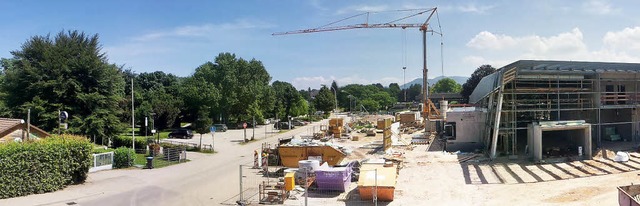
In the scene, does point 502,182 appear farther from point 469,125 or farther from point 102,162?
point 102,162

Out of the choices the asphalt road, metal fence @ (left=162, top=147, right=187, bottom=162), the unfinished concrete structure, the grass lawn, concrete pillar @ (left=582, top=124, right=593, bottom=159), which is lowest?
the asphalt road

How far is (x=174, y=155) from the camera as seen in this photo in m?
29.4

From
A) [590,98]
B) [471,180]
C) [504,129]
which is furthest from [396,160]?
[590,98]

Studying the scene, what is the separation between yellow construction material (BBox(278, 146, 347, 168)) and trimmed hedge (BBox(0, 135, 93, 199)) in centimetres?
1054

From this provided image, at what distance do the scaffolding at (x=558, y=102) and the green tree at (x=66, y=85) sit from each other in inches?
1183

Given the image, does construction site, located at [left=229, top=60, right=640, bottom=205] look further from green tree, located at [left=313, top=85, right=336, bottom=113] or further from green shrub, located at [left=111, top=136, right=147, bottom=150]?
green tree, located at [left=313, top=85, right=336, bottom=113]

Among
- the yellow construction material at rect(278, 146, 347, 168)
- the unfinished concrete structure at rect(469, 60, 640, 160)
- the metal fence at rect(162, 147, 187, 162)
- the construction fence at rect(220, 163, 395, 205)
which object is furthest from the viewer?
the metal fence at rect(162, 147, 187, 162)

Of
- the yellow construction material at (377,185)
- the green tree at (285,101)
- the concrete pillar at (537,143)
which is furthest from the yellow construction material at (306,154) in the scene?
the green tree at (285,101)

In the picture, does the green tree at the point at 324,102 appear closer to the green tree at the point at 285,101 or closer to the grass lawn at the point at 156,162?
the green tree at the point at 285,101

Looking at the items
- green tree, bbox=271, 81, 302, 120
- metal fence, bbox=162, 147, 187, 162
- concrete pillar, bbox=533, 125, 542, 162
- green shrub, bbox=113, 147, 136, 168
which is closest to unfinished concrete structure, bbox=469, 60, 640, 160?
concrete pillar, bbox=533, 125, 542, 162

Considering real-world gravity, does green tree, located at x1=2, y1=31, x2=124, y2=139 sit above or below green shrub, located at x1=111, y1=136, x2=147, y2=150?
above

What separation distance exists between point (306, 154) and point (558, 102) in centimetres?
1761

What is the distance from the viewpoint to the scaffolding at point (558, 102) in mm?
28750

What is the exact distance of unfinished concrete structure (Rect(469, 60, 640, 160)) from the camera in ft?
92.8
